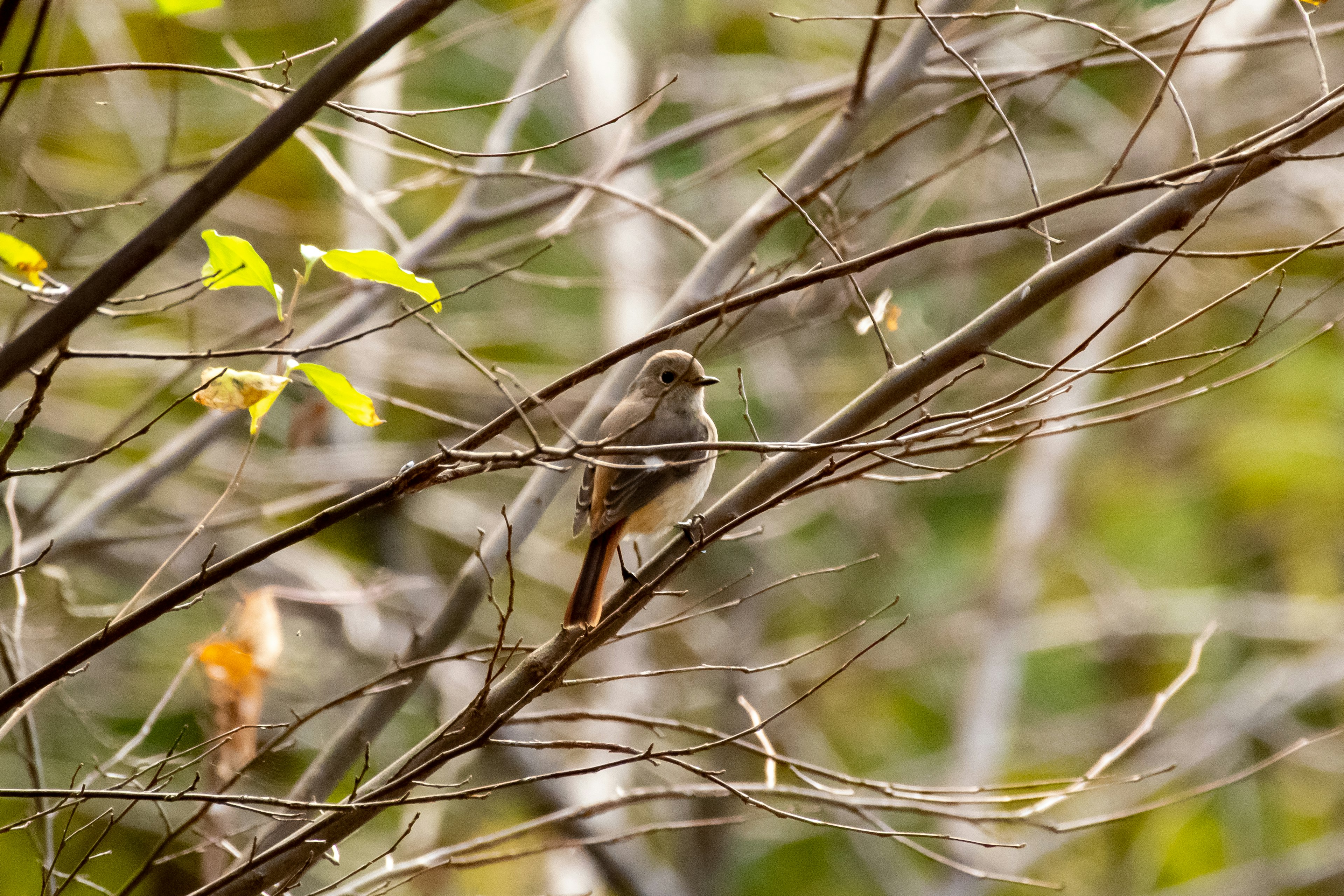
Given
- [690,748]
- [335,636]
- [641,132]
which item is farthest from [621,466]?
[641,132]

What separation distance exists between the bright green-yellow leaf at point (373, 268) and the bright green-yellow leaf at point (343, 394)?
34 millimetres

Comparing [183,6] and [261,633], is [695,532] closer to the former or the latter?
[183,6]

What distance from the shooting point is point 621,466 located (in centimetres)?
195

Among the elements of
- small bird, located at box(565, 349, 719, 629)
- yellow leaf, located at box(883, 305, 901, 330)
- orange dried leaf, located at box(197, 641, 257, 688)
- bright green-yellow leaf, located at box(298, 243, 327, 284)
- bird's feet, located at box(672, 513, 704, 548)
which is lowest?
bird's feet, located at box(672, 513, 704, 548)

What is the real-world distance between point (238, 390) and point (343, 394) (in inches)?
8.8

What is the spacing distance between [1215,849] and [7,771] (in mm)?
9643

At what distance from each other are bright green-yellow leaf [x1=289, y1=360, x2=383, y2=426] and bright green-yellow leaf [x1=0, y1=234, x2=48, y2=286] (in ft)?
1.82

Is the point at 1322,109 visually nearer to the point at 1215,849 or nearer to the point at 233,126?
the point at 233,126

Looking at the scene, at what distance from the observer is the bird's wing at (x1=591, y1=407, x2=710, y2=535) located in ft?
13.7

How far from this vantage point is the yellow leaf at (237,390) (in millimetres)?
2094

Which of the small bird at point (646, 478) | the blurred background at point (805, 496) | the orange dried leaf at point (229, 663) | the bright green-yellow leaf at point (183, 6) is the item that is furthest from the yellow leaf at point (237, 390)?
the blurred background at point (805, 496)

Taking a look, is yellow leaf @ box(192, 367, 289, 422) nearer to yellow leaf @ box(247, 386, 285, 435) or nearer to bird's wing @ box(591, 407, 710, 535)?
yellow leaf @ box(247, 386, 285, 435)

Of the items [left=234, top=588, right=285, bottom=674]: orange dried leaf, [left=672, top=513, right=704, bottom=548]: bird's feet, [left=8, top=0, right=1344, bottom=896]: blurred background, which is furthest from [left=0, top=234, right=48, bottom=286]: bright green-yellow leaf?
[left=8, top=0, right=1344, bottom=896]: blurred background

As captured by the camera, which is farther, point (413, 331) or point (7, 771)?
point (413, 331)
